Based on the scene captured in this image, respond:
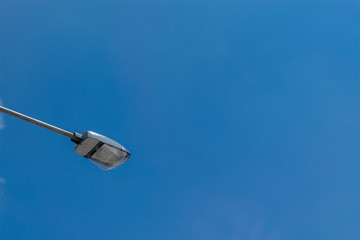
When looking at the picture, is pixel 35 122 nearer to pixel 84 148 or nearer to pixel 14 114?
pixel 14 114

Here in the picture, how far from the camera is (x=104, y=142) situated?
38.1ft

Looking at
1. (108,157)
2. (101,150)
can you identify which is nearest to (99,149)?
(101,150)

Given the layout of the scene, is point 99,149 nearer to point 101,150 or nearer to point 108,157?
point 101,150

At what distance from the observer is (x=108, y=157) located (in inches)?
468

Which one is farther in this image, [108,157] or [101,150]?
[108,157]

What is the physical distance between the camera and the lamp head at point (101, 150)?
1141 centimetres

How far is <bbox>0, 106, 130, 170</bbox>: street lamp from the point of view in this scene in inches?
448

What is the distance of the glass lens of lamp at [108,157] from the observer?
11.7 meters

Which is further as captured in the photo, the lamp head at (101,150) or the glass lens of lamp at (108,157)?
the glass lens of lamp at (108,157)

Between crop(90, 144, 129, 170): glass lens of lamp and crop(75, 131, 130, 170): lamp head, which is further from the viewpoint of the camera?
crop(90, 144, 129, 170): glass lens of lamp

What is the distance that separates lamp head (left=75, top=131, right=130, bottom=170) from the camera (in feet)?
37.4

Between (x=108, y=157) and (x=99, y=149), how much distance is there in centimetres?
38

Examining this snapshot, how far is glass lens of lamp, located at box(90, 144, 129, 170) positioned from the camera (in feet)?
38.5

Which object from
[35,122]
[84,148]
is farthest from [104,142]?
[35,122]
